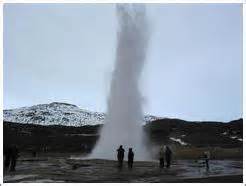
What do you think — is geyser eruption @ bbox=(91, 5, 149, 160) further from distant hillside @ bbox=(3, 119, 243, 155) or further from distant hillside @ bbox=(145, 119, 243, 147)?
distant hillside @ bbox=(145, 119, 243, 147)

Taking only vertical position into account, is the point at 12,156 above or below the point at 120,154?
below

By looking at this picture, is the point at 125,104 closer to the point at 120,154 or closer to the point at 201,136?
the point at 120,154

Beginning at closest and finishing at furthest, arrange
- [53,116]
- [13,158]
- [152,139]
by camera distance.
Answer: [13,158]
[152,139]
[53,116]

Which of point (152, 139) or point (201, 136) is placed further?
point (201, 136)

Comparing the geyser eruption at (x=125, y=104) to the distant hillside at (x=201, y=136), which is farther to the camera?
the distant hillside at (x=201, y=136)

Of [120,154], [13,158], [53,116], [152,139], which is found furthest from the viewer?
[53,116]

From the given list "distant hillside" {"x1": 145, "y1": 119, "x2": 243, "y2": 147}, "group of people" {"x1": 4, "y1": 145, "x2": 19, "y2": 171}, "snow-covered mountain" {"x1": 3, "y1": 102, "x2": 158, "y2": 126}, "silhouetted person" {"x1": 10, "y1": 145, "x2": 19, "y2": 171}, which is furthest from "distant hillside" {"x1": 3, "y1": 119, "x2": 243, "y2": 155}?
"snow-covered mountain" {"x1": 3, "y1": 102, "x2": 158, "y2": 126}

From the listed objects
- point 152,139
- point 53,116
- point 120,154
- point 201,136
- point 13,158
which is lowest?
point 13,158

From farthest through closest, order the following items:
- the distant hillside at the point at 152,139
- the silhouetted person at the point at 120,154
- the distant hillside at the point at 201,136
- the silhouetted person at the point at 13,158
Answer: the distant hillside at the point at 201,136, the distant hillside at the point at 152,139, the silhouetted person at the point at 120,154, the silhouetted person at the point at 13,158

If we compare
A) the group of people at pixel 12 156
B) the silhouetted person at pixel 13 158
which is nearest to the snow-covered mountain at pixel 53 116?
the group of people at pixel 12 156

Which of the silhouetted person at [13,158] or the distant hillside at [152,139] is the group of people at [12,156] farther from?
the distant hillside at [152,139]

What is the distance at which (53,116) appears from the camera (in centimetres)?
16712

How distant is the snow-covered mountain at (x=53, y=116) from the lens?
153m

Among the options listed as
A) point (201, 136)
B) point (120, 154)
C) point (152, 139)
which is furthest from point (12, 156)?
point (201, 136)
